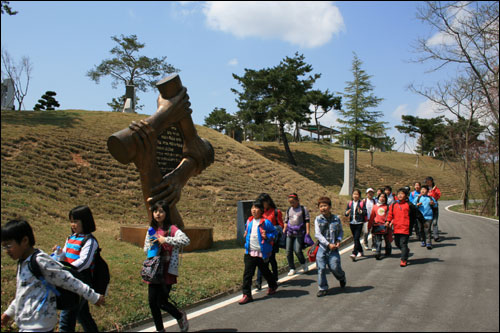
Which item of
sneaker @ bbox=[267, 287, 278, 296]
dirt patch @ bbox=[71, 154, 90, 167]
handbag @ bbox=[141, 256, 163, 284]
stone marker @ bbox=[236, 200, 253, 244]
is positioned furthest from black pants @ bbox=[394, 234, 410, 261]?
dirt patch @ bbox=[71, 154, 90, 167]

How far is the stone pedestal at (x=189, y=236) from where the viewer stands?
363 inches

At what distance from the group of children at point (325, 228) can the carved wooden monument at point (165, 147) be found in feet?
6.62

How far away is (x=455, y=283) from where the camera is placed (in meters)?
2.54

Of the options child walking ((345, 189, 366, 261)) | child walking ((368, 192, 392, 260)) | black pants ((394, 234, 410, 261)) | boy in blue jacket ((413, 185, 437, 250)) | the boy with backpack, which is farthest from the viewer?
boy in blue jacket ((413, 185, 437, 250))

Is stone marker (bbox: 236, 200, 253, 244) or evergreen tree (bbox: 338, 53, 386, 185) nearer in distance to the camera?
stone marker (bbox: 236, 200, 253, 244)

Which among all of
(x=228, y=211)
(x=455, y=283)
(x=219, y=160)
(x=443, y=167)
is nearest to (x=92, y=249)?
(x=455, y=283)

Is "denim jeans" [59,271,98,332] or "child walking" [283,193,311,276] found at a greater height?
"child walking" [283,193,311,276]

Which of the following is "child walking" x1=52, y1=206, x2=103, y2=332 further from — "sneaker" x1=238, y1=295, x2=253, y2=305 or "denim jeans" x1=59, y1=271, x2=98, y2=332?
"sneaker" x1=238, y1=295, x2=253, y2=305

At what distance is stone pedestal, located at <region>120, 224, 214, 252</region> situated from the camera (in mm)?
9211

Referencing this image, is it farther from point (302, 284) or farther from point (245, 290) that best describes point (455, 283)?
point (302, 284)

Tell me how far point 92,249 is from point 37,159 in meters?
12.6

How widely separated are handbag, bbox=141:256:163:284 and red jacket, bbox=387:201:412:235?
222 inches

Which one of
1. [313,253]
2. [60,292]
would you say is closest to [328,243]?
[313,253]

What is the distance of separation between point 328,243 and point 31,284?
4.31 meters
